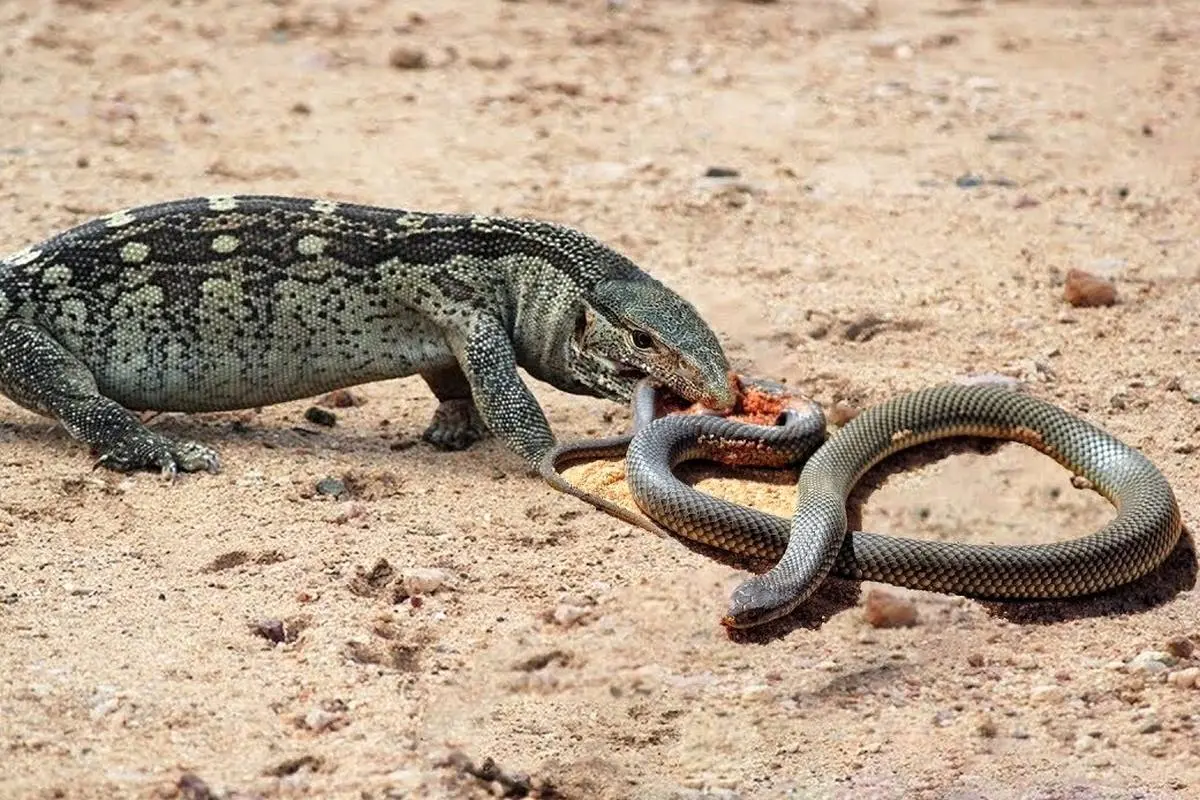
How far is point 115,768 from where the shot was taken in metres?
5.88

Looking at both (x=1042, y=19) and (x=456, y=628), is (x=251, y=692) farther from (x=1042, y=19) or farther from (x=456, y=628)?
(x=1042, y=19)

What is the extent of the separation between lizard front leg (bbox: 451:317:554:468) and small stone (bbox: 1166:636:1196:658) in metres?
2.79

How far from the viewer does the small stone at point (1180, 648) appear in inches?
274

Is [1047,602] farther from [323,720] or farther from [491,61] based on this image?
[491,61]

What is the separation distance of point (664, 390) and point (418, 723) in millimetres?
2637

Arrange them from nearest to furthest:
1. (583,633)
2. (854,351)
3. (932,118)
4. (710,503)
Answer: (583,633) < (710,503) < (854,351) < (932,118)

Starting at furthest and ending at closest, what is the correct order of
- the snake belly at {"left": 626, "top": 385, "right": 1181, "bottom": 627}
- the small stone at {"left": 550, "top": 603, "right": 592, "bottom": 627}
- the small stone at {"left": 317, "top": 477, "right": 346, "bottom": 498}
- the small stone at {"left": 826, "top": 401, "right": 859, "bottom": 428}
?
the small stone at {"left": 826, "top": 401, "right": 859, "bottom": 428} → the small stone at {"left": 317, "top": 477, "right": 346, "bottom": 498} → the snake belly at {"left": 626, "top": 385, "right": 1181, "bottom": 627} → the small stone at {"left": 550, "top": 603, "right": 592, "bottom": 627}

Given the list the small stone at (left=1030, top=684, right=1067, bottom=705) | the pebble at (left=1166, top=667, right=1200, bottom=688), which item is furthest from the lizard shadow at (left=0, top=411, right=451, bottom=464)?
the pebble at (left=1166, top=667, right=1200, bottom=688)

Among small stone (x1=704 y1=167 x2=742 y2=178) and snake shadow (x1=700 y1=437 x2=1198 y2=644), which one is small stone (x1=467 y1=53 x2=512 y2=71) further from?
snake shadow (x1=700 y1=437 x2=1198 y2=644)

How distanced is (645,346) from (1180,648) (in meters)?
2.66

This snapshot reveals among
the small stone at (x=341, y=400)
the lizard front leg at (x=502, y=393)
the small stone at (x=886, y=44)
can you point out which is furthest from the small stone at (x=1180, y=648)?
the small stone at (x=886, y=44)

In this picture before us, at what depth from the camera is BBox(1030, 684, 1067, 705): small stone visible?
670 centimetres

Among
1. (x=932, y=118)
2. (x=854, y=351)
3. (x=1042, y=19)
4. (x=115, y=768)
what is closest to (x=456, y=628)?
(x=115, y=768)

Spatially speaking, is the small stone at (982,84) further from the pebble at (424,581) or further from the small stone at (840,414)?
the pebble at (424,581)
